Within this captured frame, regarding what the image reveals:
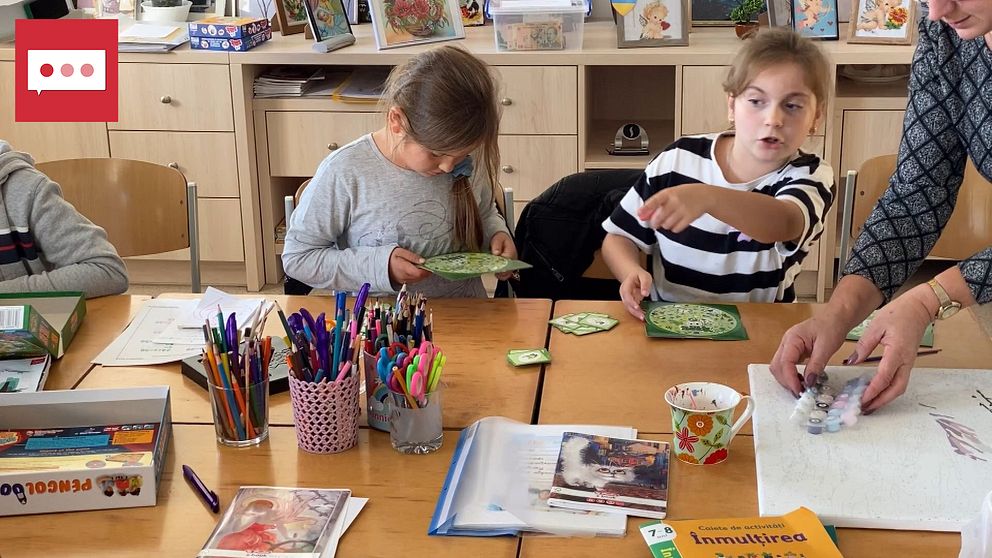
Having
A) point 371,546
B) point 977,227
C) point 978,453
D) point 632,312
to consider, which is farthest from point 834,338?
point 977,227

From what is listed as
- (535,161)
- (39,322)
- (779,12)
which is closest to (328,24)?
(535,161)

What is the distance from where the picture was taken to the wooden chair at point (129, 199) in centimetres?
231

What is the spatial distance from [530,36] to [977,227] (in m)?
1.61

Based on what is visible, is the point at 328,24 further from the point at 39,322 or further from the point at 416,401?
Result: the point at 416,401

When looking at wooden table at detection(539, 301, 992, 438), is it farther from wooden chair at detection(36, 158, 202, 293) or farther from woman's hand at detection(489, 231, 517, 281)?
wooden chair at detection(36, 158, 202, 293)

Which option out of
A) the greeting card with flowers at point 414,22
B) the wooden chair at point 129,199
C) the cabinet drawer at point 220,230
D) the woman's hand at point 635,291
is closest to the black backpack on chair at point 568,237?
the woman's hand at point 635,291

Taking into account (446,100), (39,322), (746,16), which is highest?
(746,16)

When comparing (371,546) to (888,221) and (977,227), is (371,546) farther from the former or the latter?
(977,227)

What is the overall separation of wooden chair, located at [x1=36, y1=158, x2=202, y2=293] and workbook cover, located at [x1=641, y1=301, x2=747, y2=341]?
3.61 feet

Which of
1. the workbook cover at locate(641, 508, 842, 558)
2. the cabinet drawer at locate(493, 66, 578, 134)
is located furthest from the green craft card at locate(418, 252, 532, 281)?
the cabinet drawer at locate(493, 66, 578, 134)

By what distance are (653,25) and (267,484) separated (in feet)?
8.17

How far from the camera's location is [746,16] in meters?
3.44

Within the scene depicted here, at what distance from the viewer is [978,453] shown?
122cm

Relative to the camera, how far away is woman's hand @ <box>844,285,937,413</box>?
4.31 feet
